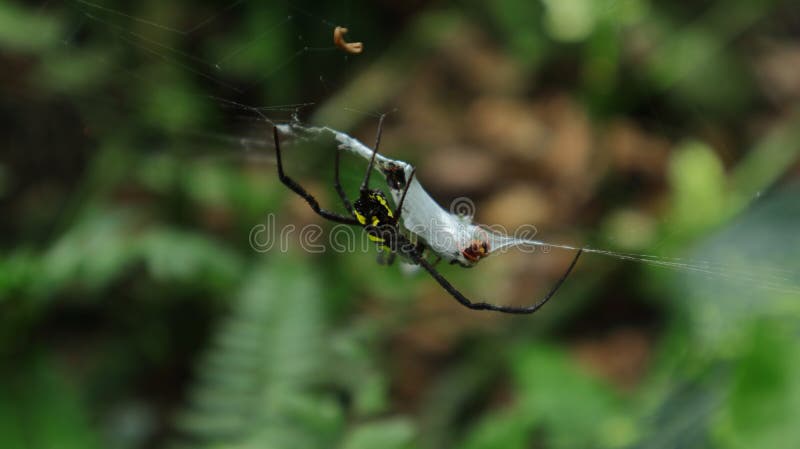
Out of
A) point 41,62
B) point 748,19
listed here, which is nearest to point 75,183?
point 41,62

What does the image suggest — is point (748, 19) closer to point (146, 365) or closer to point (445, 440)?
point (445, 440)

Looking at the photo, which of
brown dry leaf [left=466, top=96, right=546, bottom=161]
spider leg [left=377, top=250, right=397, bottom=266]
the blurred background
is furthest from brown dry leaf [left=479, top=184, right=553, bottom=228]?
spider leg [left=377, top=250, right=397, bottom=266]

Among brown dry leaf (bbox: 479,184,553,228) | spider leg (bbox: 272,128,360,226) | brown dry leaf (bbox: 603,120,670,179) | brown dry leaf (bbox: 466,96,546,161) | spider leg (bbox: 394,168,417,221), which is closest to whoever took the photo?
spider leg (bbox: 394,168,417,221)

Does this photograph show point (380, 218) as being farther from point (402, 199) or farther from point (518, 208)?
point (518, 208)

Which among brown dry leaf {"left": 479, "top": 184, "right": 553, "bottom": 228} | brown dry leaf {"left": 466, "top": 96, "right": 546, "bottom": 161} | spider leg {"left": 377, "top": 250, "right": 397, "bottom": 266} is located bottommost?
spider leg {"left": 377, "top": 250, "right": 397, "bottom": 266}

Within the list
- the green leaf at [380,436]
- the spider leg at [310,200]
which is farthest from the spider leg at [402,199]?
the green leaf at [380,436]

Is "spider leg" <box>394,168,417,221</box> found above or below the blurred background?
below

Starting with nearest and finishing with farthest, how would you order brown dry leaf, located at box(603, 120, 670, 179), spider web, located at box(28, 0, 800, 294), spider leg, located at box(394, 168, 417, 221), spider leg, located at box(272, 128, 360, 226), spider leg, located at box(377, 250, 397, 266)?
spider leg, located at box(394, 168, 417, 221), spider leg, located at box(272, 128, 360, 226), spider leg, located at box(377, 250, 397, 266), spider web, located at box(28, 0, 800, 294), brown dry leaf, located at box(603, 120, 670, 179)

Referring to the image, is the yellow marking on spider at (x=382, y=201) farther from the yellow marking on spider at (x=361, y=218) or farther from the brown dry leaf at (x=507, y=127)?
the brown dry leaf at (x=507, y=127)

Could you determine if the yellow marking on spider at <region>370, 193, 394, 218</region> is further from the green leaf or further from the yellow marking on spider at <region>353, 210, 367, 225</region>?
Result: the green leaf

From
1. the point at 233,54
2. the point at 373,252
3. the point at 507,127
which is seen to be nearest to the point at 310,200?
the point at 373,252
